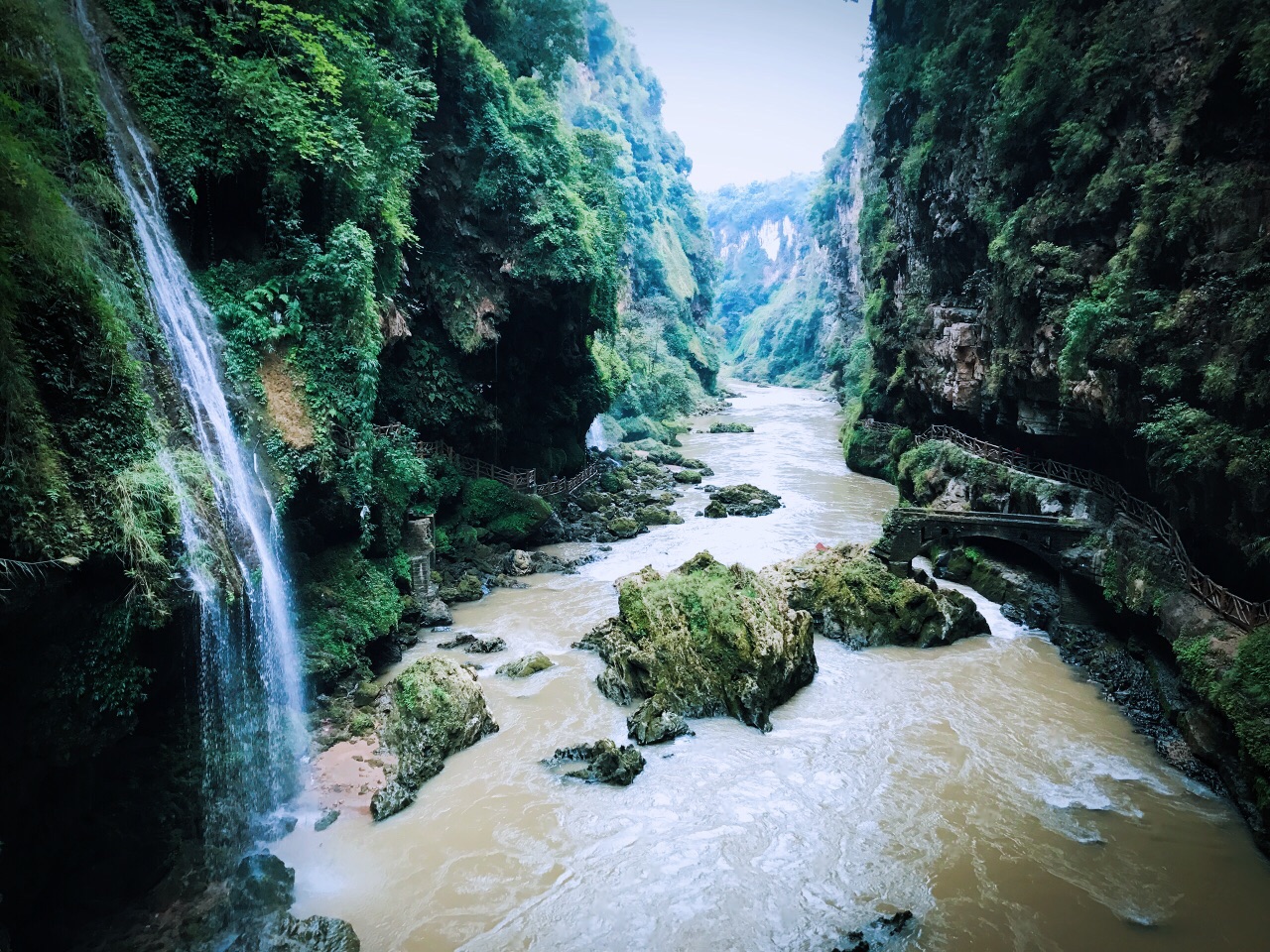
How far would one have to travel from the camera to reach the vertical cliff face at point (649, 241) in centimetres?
4853

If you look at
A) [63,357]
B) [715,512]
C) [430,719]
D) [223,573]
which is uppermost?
[63,357]

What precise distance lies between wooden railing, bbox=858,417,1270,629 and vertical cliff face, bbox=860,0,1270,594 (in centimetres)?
42

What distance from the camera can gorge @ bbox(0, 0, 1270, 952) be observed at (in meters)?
6.66

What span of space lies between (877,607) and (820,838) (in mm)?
7215

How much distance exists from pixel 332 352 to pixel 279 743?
6862 mm

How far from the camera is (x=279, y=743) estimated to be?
935 cm

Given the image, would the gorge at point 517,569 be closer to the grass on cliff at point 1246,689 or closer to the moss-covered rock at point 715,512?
the grass on cliff at point 1246,689

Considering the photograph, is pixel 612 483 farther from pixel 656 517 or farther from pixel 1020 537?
pixel 1020 537

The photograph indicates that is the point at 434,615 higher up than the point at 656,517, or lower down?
higher up

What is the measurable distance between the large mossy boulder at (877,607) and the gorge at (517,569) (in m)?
0.11

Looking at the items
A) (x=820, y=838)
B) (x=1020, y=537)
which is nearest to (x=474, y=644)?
(x=820, y=838)

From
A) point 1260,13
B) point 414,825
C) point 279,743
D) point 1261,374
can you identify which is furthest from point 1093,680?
point 279,743

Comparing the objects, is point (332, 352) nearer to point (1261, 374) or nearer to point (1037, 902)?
point (1037, 902)

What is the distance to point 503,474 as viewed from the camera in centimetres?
2238
